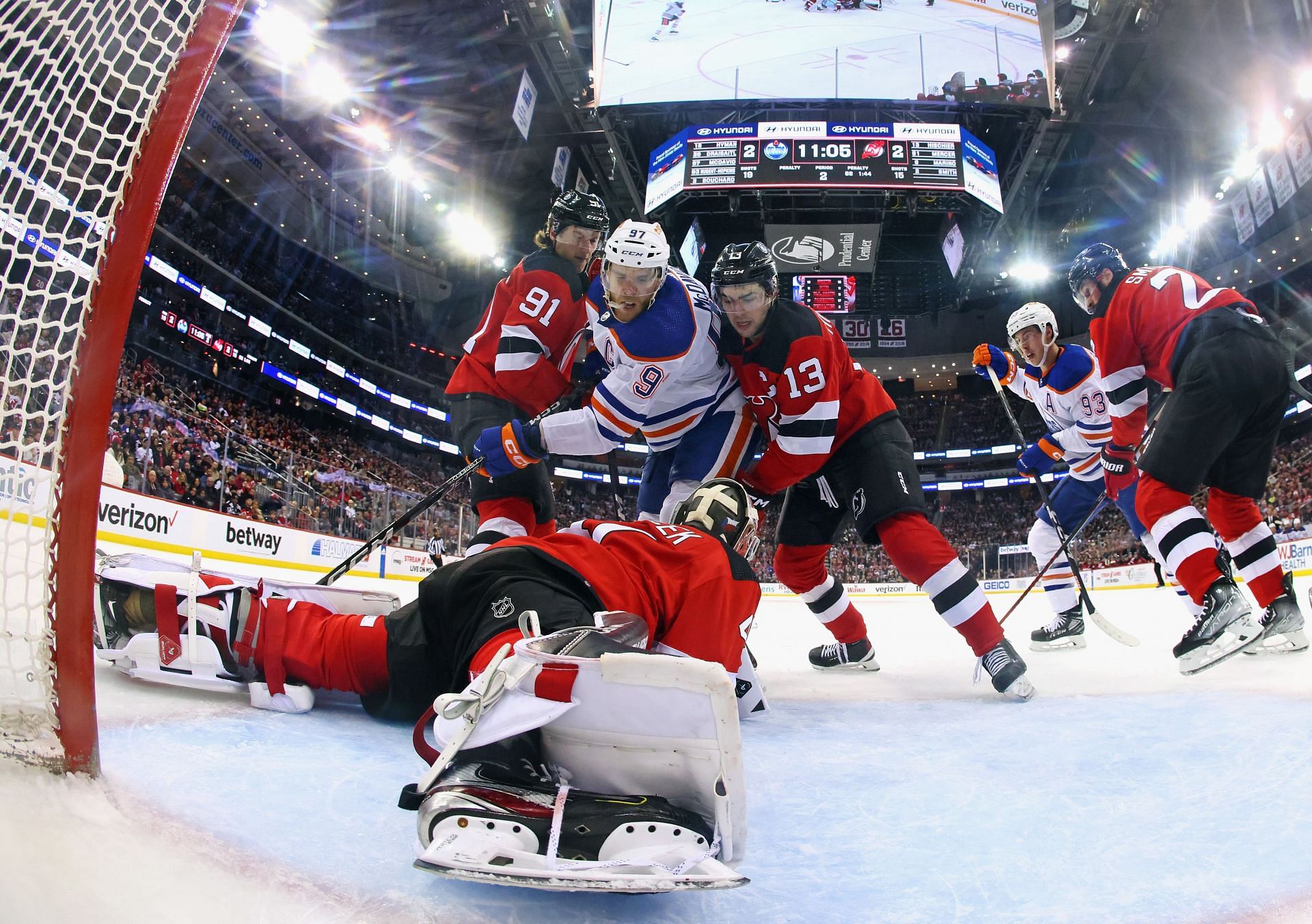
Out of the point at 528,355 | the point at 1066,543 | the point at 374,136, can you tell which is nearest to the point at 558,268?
the point at 528,355

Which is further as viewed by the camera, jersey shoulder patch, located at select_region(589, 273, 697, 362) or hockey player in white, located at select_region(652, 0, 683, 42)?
hockey player in white, located at select_region(652, 0, 683, 42)

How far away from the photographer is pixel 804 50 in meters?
10.9

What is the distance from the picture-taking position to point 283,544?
24.1 feet

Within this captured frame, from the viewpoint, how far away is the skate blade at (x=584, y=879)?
2.68 ft

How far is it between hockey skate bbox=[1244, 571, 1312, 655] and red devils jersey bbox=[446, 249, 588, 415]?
112 inches

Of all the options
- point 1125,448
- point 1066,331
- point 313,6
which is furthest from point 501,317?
point 1066,331

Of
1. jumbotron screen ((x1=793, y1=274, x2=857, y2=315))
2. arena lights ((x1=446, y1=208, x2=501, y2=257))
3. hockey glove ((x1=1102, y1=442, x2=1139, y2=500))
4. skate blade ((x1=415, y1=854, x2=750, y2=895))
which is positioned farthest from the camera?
arena lights ((x1=446, y1=208, x2=501, y2=257))

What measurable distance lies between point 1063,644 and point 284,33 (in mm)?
15205

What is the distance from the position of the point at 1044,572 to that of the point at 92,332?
15.5ft

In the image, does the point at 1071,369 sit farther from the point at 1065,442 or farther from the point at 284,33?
the point at 284,33

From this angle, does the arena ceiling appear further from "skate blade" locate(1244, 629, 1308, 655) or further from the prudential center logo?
"skate blade" locate(1244, 629, 1308, 655)

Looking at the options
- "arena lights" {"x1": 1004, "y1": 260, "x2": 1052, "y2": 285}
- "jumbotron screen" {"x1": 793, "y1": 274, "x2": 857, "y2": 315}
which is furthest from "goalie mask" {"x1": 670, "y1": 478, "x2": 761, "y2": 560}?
"arena lights" {"x1": 1004, "y1": 260, "x2": 1052, "y2": 285}

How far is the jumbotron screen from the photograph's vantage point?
1633cm

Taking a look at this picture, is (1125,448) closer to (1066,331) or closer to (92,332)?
(92,332)
